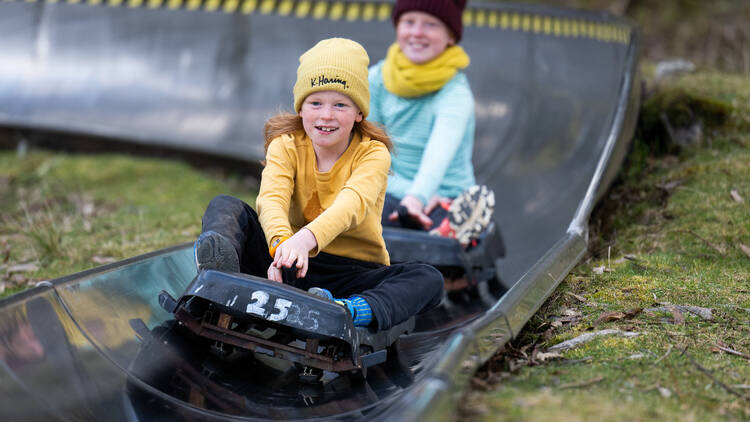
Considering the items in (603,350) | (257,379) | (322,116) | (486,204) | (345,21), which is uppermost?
(345,21)

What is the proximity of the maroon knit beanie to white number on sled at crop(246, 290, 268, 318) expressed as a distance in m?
2.08

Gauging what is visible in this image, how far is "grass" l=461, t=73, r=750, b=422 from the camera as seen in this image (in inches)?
69.5

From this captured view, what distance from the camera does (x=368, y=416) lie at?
77.5 inches

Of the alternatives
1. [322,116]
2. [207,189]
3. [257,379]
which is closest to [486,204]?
[322,116]

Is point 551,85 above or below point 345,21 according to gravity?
below

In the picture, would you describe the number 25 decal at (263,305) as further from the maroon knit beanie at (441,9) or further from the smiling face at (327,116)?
the maroon knit beanie at (441,9)

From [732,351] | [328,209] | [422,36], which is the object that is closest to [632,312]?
[732,351]

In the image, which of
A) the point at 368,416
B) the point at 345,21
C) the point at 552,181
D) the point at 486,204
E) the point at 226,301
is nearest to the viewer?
the point at 368,416

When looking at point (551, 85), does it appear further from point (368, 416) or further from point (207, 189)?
point (368, 416)

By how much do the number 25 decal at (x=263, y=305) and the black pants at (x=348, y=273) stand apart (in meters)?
0.22

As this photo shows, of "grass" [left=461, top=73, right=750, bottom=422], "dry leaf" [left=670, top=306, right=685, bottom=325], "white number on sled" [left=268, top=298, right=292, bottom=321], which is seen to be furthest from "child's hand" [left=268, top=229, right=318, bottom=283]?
"dry leaf" [left=670, top=306, right=685, bottom=325]

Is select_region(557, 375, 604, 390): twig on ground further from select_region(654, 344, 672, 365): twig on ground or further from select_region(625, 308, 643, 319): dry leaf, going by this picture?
select_region(625, 308, 643, 319): dry leaf

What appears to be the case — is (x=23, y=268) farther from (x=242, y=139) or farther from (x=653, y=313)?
(x=653, y=313)

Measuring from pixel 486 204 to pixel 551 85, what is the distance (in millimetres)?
2521
